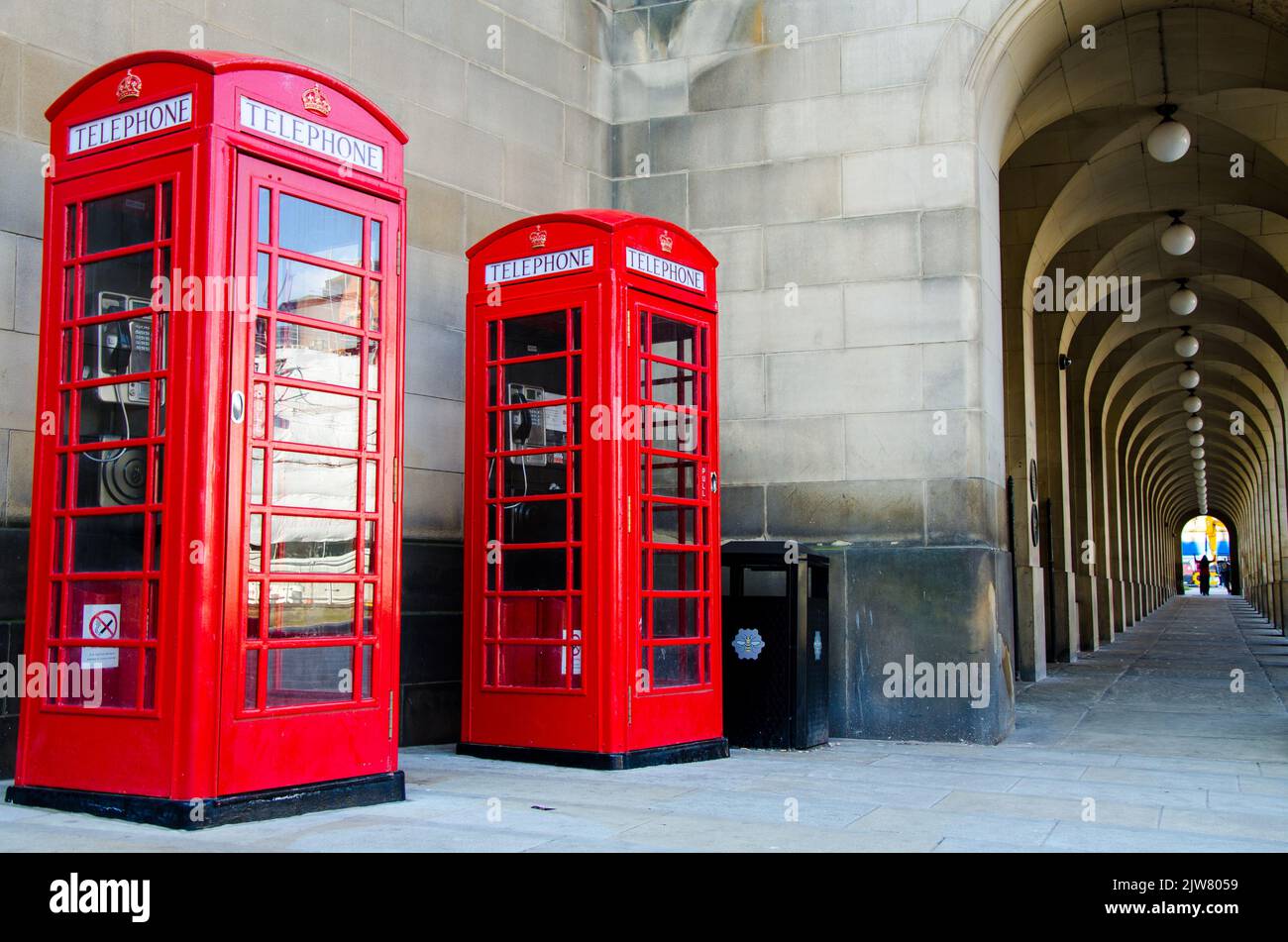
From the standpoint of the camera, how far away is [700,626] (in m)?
7.34

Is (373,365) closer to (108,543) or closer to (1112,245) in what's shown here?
(108,543)

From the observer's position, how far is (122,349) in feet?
17.7

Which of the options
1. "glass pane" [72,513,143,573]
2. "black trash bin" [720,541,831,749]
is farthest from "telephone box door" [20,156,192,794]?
"black trash bin" [720,541,831,749]

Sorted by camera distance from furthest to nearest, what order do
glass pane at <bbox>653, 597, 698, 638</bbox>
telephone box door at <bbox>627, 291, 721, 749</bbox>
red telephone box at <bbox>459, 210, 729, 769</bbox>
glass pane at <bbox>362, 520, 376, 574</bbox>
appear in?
glass pane at <bbox>653, 597, 698, 638</bbox>, telephone box door at <bbox>627, 291, 721, 749</bbox>, red telephone box at <bbox>459, 210, 729, 769</bbox>, glass pane at <bbox>362, 520, 376, 574</bbox>

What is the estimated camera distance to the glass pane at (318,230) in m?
5.41

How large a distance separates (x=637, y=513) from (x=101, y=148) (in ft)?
10.3

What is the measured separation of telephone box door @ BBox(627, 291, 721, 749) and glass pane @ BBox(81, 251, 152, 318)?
2594 mm

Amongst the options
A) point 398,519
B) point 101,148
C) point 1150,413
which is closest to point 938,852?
point 398,519

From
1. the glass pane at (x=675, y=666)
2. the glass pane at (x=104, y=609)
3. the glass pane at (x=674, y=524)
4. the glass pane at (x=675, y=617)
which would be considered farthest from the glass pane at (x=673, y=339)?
the glass pane at (x=104, y=609)

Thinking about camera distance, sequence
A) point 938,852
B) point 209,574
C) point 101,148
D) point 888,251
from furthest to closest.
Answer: point 888,251, point 101,148, point 209,574, point 938,852

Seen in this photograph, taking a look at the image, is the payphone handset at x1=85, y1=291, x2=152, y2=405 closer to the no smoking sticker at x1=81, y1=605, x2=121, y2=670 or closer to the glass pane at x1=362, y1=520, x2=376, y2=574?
the no smoking sticker at x1=81, y1=605, x2=121, y2=670

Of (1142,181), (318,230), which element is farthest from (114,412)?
(1142,181)

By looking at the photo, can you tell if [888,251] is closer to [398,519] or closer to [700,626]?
[700,626]

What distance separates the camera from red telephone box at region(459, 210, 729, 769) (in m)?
6.85
